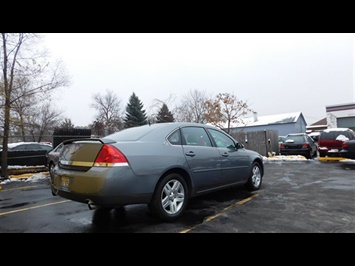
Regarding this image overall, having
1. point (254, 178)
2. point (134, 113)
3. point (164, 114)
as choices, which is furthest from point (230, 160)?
point (134, 113)

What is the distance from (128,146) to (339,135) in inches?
480

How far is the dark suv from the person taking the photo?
1207 centimetres

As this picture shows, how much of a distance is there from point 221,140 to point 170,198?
1.95m

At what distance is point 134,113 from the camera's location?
1534 inches

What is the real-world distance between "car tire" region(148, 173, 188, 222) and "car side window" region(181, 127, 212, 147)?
2.45 ft

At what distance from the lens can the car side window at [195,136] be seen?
4438 millimetres

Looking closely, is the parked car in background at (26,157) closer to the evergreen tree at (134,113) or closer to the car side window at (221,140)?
the car side window at (221,140)

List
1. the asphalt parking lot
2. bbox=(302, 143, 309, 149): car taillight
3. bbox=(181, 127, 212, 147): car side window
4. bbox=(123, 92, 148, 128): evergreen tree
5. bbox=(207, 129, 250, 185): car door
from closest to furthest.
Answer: the asphalt parking lot < bbox=(181, 127, 212, 147): car side window < bbox=(207, 129, 250, 185): car door < bbox=(302, 143, 309, 149): car taillight < bbox=(123, 92, 148, 128): evergreen tree

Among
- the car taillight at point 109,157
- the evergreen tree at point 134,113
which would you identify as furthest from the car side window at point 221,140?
the evergreen tree at point 134,113

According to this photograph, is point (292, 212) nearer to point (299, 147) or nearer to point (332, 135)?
point (332, 135)

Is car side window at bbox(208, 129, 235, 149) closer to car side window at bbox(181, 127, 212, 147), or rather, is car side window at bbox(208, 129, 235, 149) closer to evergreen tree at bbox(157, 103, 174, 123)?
car side window at bbox(181, 127, 212, 147)

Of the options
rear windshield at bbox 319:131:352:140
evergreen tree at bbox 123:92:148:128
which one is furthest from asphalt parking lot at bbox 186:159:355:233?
evergreen tree at bbox 123:92:148:128
